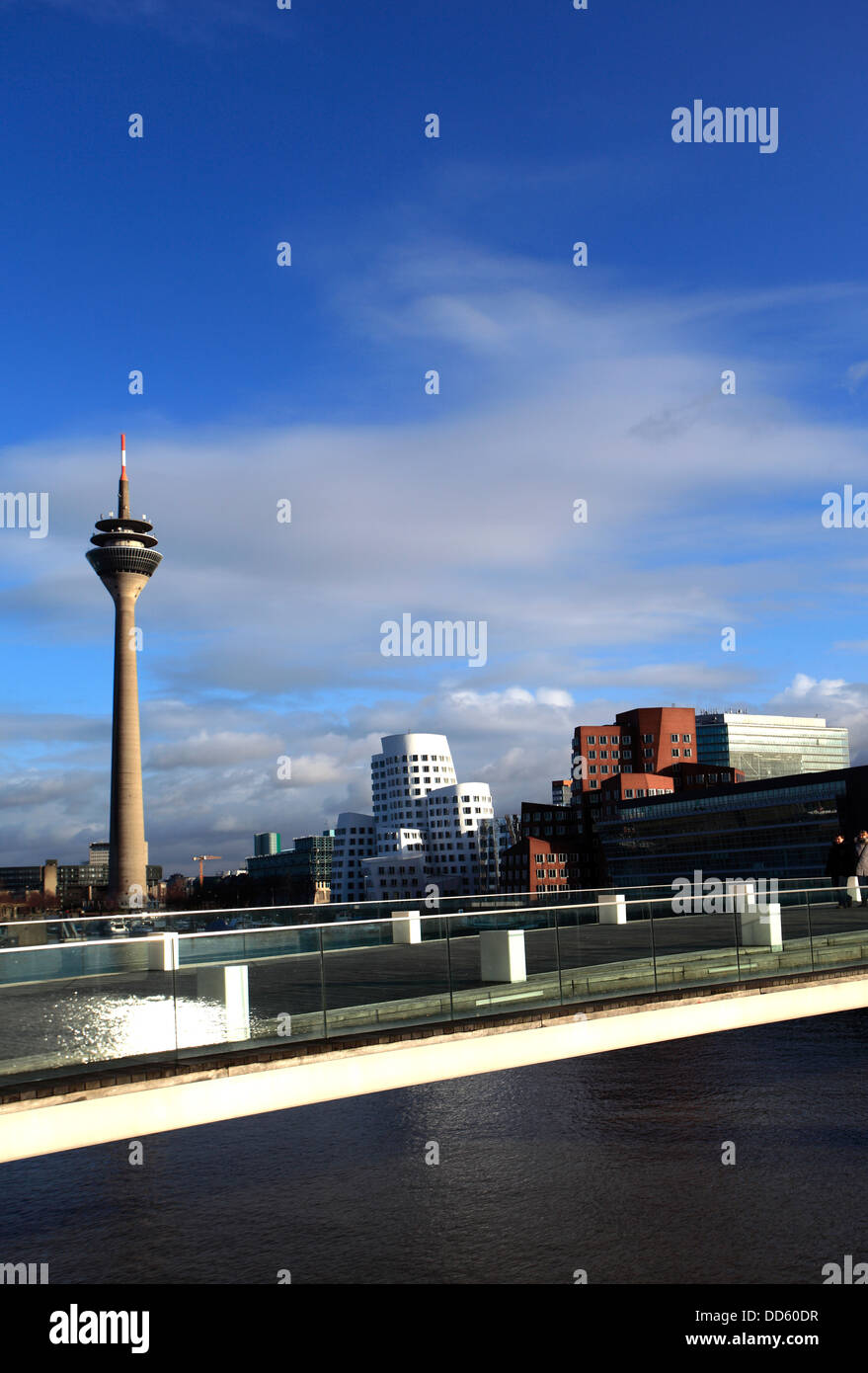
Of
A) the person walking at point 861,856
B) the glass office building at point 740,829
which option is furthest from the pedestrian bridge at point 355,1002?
the glass office building at point 740,829

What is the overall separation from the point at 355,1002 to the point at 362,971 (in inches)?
19.5

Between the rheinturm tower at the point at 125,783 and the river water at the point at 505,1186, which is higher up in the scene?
the rheinturm tower at the point at 125,783

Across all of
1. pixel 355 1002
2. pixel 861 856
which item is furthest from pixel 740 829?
pixel 355 1002

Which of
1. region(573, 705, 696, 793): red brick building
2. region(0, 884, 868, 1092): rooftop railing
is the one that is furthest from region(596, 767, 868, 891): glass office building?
region(0, 884, 868, 1092): rooftop railing

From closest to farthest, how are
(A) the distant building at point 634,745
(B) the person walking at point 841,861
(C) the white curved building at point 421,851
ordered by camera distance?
(B) the person walking at point 841,861 → (A) the distant building at point 634,745 → (C) the white curved building at point 421,851

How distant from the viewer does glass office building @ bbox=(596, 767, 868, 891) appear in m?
95.4

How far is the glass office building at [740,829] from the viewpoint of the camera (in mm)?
95375

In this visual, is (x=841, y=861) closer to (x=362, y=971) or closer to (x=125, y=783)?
(x=362, y=971)

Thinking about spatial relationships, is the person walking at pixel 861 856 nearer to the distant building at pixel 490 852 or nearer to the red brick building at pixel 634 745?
the red brick building at pixel 634 745

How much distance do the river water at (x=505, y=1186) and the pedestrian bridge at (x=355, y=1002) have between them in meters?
20.5

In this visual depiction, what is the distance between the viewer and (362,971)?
44.1 feet
